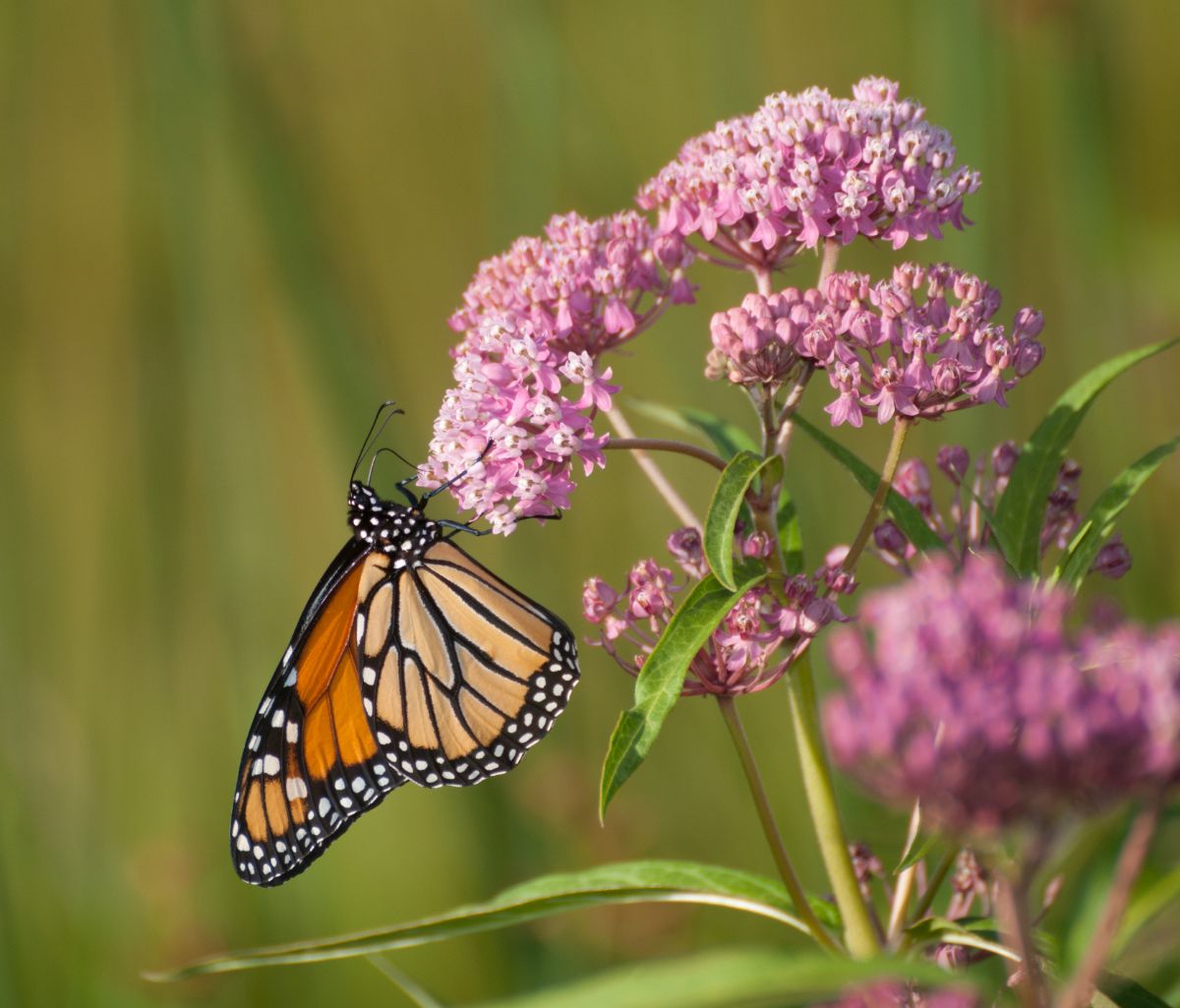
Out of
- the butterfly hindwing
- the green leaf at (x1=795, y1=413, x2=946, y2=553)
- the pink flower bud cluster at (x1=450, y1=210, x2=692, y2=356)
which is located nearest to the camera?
the green leaf at (x1=795, y1=413, x2=946, y2=553)

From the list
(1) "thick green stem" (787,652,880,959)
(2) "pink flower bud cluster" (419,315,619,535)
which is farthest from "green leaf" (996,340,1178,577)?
(2) "pink flower bud cluster" (419,315,619,535)

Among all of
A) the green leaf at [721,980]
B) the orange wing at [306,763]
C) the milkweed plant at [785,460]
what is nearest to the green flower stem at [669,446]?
the milkweed plant at [785,460]

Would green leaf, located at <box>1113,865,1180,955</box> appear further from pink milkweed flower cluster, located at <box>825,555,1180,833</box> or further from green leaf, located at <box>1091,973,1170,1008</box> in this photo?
pink milkweed flower cluster, located at <box>825,555,1180,833</box>

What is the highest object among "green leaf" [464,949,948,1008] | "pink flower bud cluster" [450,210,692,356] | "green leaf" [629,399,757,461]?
"pink flower bud cluster" [450,210,692,356]

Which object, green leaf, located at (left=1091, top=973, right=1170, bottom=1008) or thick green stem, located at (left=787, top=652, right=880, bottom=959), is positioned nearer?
green leaf, located at (left=1091, top=973, right=1170, bottom=1008)

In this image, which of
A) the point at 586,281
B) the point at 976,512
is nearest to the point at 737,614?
the point at 976,512

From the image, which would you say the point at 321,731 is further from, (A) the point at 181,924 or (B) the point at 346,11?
(B) the point at 346,11
